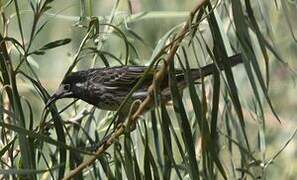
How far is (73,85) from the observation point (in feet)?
9.80

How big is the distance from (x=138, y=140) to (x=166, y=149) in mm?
510

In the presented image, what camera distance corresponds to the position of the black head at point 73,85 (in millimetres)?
2910

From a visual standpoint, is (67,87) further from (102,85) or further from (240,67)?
(240,67)

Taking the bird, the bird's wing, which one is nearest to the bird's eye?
the bird

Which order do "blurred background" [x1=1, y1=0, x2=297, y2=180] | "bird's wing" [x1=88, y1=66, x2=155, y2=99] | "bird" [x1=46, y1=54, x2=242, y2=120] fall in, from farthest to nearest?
1. "blurred background" [x1=1, y1=0, x2=297, y2=180]
2. "bird's wing" [x1=88, y1=66, x2=155, y2=99]
3. "bird" [x1=46, y1=54, x2=242, y2=120]

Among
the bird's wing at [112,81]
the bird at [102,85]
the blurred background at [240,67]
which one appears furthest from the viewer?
the blurred background at [240,67]

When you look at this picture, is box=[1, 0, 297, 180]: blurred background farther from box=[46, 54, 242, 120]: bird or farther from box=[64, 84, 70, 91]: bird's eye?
box=[64, 84, 70, 91]: bird's eye

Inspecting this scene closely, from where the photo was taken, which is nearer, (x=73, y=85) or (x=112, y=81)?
(x=73, y=85)

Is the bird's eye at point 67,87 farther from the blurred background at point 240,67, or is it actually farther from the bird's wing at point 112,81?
the blurred background at point 240,67

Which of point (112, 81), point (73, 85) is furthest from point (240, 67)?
point (73, 85)

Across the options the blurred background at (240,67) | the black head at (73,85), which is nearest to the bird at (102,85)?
the black head at (73,85)

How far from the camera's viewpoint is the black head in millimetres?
2910

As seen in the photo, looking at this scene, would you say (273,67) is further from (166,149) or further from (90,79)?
(166,149)

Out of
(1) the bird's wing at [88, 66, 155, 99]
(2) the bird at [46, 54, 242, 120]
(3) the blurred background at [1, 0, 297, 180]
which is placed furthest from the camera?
(3) the blurred background at [1, 0, 297, 180]
